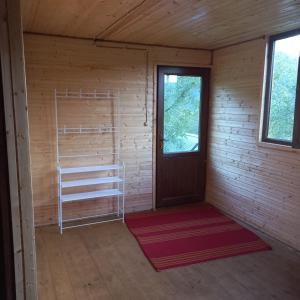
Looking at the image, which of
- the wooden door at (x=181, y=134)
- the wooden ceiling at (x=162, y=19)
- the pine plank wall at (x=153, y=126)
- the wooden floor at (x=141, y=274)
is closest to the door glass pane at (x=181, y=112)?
the wooden door at (x=181, y=134)

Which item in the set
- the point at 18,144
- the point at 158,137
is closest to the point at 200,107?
the point at 158,137

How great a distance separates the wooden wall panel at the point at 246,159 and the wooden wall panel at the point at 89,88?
604 millimetres

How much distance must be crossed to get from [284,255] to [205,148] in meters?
1.98

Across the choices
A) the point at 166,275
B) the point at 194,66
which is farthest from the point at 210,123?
the point at 166,275

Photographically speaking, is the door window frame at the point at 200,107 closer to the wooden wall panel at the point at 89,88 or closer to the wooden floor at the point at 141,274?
the wooden wall panel at the point at 89,88

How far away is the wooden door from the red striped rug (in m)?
0.38

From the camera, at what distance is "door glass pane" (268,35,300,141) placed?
10.8 feet

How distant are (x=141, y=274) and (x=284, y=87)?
2500 millimetres

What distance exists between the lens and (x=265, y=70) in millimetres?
3576

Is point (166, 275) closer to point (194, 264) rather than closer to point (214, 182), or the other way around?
point (194, 264)

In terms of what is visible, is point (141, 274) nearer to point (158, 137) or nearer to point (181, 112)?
point (158, 137)

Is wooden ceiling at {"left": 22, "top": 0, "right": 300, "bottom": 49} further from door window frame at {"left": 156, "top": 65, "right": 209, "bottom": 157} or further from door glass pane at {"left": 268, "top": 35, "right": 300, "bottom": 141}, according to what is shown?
door window frame at {"left": 156, "top": 65, "right": 209, "bottom": 157}

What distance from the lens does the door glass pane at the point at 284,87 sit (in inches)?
129

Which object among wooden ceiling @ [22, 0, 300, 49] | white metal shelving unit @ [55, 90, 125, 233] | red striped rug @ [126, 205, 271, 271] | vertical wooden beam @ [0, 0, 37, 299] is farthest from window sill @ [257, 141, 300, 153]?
vertical wooden beam @ [0, 0, 37, 299]
